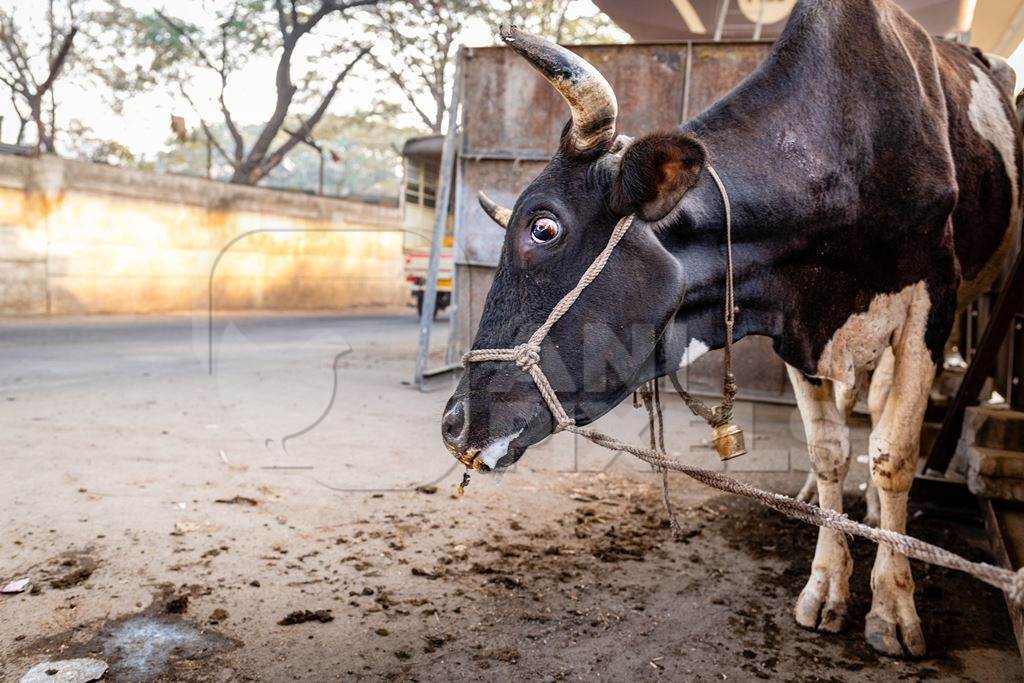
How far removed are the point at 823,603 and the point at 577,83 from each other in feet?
6.79

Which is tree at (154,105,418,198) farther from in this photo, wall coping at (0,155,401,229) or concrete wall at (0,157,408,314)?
concrete wall at (0,157,408,314)

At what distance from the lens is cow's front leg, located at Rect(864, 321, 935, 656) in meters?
2.85

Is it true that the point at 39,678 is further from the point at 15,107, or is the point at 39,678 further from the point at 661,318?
the point at 15,107

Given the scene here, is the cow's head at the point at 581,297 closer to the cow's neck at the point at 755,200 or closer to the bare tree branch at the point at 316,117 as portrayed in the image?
the cow's neck at the point at 755,200

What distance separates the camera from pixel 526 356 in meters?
2.24

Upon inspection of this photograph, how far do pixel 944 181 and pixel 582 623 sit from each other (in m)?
1.88

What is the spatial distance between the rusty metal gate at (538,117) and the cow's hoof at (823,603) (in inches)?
173

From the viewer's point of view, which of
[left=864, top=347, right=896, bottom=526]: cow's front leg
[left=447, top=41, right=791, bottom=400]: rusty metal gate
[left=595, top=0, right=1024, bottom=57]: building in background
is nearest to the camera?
[left=864, top=347, right=896, bottom=526]: cow's front leg

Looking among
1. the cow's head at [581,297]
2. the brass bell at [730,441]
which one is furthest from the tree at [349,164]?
the brass bell at [730,441]

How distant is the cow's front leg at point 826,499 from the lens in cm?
302

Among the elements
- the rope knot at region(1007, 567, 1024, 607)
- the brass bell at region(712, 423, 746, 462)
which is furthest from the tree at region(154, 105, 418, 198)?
the rope knot at region(1007, 567, 1024, 607)

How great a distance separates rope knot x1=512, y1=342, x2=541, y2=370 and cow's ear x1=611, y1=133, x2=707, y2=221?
0.43 meters

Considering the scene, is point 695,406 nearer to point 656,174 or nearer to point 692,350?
point 692,350

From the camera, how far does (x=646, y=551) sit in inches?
146
